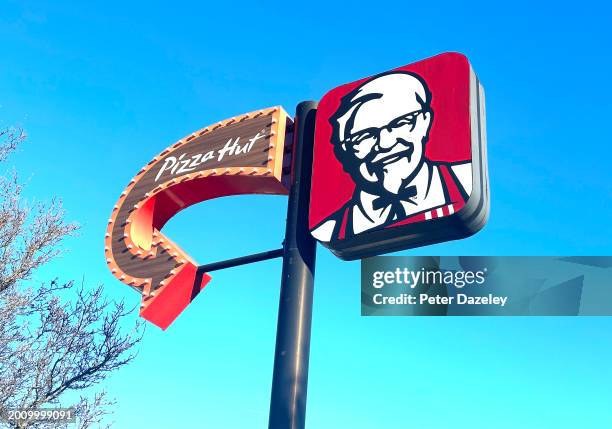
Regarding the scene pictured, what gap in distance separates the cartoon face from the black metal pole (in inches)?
21.2

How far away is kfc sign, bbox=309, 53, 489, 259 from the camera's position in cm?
503

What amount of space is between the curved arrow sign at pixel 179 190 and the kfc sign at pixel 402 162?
0.69m

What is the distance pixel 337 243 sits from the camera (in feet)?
18.1

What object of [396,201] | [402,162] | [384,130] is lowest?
[396,201]

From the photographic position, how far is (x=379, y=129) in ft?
19.2

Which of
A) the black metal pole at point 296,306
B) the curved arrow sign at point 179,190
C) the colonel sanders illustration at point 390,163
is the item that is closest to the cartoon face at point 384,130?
the colonel sanders illustration at point 390,163

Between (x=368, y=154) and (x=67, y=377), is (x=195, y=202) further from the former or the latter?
(x=67, y=377)

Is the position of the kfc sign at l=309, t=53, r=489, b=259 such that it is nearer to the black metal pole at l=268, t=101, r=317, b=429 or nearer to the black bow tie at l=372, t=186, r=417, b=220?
the black bow tie at l=372, t=186, r=417, b=220

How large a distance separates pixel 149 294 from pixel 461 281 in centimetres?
552

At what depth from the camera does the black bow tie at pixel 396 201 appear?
5.17m

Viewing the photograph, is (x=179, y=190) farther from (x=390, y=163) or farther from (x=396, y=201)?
(x=396, y=201)

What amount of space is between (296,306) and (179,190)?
2517 millimetres

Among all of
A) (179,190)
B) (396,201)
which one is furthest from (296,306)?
(179,190)

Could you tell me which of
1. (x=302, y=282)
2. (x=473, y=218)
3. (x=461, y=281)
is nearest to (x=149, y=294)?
(x=302, y=282)
